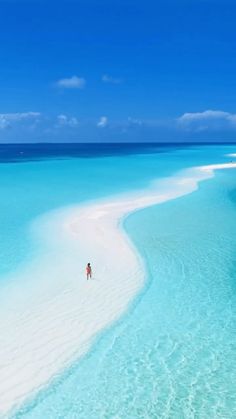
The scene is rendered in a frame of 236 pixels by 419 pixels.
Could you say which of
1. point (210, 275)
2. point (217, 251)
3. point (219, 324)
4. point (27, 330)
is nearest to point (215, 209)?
point (217, 251)

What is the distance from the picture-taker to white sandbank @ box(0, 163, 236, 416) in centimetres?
931

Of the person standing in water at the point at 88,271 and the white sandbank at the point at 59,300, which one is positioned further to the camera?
the person standing in water at the point at 88,271

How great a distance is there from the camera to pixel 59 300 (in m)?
12.6

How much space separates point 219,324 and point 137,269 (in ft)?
15.3

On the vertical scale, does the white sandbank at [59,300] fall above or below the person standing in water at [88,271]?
below

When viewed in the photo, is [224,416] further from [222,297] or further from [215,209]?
[215,209]

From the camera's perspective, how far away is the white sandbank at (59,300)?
9.31 meters

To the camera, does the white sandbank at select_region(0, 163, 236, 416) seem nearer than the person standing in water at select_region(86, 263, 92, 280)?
Yes

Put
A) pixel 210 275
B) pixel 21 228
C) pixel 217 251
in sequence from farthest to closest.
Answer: pixel 21 228, pixel 217 251, pixel 210 275

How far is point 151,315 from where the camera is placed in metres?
11.9

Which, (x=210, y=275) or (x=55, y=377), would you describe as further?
(x=210, y=275)

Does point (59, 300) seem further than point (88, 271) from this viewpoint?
No

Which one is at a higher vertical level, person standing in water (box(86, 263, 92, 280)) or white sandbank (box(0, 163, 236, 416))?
person standing in water (box(86, 263, 92, 280))

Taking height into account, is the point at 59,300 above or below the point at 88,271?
below
